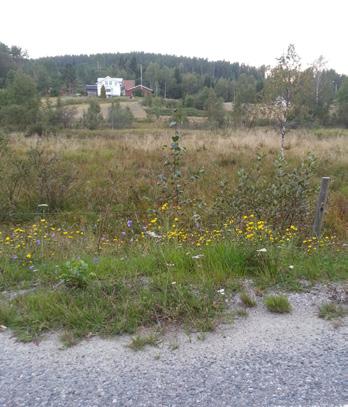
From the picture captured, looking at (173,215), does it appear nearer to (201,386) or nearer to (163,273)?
(163,273)

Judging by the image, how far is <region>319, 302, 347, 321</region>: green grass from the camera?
9.59 feet

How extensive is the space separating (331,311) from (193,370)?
1.48 meters

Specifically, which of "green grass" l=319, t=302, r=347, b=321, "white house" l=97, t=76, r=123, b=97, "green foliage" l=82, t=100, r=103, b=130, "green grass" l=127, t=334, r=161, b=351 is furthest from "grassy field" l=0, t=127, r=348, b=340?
"white house" l=97, t=76, r=123, b=97

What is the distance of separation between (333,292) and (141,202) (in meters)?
6.14

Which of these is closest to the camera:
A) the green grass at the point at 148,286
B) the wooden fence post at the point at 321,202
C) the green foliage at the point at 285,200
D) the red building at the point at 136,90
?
the green grass at the point at 148,286

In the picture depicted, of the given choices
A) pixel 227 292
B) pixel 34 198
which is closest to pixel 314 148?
pixel 34 198

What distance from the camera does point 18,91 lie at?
31828mm

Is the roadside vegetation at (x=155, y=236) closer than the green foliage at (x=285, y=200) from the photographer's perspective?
Yes

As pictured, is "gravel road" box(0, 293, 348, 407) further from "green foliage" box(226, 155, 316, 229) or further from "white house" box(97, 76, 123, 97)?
"white house" box(97, 76, 123, 97)

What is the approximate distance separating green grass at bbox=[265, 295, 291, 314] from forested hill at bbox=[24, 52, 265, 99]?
50.5 meters

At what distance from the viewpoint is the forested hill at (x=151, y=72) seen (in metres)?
76.2

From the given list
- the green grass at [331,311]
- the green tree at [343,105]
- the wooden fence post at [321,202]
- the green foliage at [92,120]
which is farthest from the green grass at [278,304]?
the green tree at [343,105]

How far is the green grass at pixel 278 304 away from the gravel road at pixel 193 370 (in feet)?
0.58

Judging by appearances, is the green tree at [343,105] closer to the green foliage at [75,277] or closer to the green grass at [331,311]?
the green grass at [331,311]
